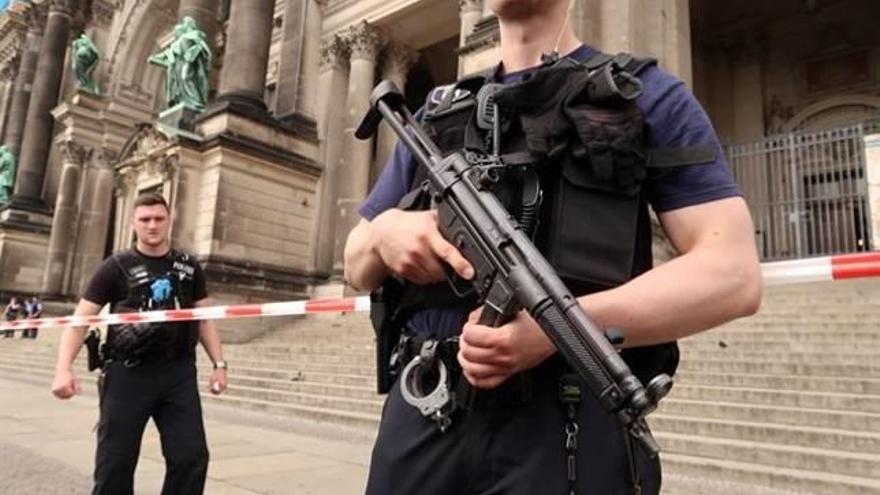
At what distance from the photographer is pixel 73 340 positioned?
347 cm

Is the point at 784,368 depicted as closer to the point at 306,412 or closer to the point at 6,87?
the point at 306,412

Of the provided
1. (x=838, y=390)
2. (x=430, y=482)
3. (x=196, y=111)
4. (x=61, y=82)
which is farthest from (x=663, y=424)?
(x=61, y=82)

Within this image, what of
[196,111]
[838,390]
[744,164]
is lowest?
[838,390]

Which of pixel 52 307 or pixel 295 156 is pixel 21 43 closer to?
pixel 52 307

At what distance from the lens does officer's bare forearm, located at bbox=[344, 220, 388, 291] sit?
1.45 meters

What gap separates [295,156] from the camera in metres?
16.2

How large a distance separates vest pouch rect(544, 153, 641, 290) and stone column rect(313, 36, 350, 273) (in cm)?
1566

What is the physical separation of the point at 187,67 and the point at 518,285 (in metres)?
16.6

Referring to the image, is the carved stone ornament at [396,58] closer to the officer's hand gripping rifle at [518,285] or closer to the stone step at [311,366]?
the stone step at [311,366]

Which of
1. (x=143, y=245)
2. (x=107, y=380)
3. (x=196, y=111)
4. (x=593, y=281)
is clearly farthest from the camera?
(x=196, y=111)

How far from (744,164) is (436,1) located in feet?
27.4

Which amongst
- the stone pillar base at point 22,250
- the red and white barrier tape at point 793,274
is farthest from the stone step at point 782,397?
the stone pillar base at point 22,250

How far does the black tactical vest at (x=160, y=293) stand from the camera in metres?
3.42

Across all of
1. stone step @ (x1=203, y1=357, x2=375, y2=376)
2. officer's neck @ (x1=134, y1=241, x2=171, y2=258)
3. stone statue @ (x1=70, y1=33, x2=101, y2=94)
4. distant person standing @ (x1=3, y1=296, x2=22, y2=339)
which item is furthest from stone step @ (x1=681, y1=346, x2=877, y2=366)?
stone statue @ (x1=70, y1=33, x2=101, y2=94)
